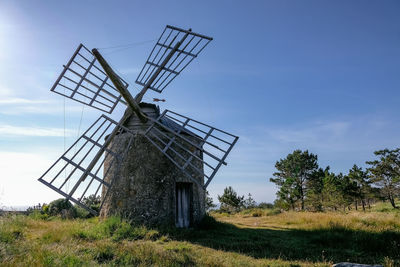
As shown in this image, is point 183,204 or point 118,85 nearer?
point 118,85

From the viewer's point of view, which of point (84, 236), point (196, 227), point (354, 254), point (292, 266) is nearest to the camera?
point (292, 266)

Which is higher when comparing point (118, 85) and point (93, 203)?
point (118, 85)

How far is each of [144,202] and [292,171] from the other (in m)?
23.7

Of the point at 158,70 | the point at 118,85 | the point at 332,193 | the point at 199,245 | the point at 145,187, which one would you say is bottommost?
the point at 199,245

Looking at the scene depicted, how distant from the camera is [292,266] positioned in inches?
197

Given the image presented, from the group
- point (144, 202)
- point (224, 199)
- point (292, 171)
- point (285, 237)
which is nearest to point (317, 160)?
point (292, 171)

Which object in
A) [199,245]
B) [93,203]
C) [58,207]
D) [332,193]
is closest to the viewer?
[199,245]

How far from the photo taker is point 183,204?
9.72m

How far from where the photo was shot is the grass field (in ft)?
15.7

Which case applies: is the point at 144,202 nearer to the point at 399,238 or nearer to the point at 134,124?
the point at 134,124

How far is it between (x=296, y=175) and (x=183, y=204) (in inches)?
884

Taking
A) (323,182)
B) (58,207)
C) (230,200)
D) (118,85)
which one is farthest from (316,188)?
(118,85)

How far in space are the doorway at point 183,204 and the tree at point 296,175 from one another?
20.5 meters

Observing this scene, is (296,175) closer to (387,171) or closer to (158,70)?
(387,171)
